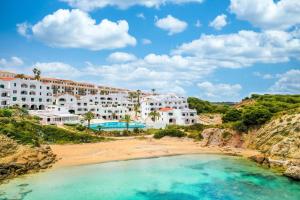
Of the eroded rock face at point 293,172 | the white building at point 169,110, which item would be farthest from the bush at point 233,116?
the eroded rock face at point 293,172

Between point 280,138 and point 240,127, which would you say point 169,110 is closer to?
point 240,127

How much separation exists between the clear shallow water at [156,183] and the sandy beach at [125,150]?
3.10m

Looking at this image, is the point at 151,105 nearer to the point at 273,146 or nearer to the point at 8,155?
the point at 273,146

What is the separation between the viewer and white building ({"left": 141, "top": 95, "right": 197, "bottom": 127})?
93.4 metres

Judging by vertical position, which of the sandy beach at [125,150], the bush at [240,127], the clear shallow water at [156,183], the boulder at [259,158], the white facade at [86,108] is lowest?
the clear shallow water at [156,183]

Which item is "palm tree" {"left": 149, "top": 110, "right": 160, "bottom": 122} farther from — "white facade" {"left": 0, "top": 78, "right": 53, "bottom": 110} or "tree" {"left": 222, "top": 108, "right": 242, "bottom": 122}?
"white facade" {"left": 0, "top": 78, "right": 53, "bottom": 110}

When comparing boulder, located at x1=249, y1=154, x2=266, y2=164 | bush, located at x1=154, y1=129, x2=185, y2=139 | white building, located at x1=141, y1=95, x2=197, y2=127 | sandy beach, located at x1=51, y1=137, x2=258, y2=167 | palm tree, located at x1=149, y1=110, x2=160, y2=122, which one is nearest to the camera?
boulder, located at x1=249, y1=154, x2=266, y2=164

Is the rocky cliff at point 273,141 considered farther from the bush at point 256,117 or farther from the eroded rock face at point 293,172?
the bush at point 256,117

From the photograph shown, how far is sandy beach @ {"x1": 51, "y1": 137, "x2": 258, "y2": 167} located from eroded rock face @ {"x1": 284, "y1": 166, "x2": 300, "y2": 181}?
12.4m

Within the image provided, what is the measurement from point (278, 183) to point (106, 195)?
21.0 metres

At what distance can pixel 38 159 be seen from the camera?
46.4 meters

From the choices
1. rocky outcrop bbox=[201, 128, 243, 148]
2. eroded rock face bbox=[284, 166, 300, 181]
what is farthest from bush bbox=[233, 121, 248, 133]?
eroded rock face bbox=[284, 166, 300, 181]

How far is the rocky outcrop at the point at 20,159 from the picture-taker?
41.5 metres

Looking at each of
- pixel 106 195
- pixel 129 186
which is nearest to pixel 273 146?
pixel 129 186
